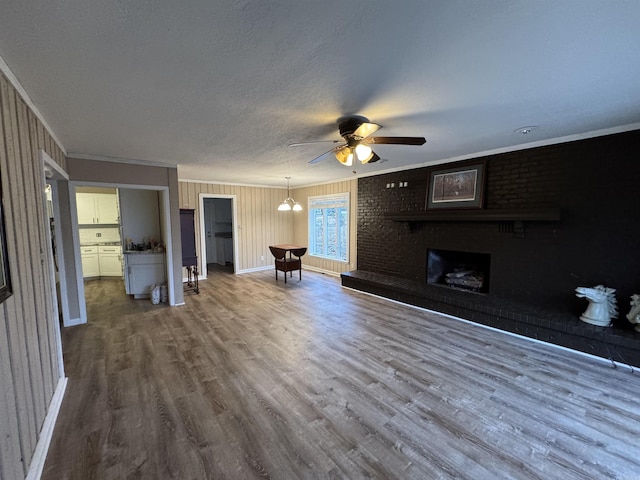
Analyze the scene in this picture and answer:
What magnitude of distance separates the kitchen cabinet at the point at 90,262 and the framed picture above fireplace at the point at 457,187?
7503 millimetres

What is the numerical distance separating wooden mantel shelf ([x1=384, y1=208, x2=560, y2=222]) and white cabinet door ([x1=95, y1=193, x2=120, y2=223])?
6.49 metres

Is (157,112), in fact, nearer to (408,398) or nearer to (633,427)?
(408,398)

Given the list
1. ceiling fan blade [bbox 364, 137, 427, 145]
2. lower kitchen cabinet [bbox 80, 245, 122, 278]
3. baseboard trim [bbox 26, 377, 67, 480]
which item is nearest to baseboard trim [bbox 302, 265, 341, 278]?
ceiling fan blade [bbox 364, 137, 427, 145]

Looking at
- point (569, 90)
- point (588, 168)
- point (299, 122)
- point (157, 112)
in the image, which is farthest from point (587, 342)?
point (157, 112)

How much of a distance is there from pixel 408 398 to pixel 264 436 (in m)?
1.15

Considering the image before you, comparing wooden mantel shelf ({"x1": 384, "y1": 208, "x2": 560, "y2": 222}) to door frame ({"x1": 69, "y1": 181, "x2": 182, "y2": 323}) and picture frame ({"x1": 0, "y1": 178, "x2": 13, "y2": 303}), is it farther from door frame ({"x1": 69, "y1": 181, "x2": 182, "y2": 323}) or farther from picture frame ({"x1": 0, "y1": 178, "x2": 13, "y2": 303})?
picture frame ({"x1": 0, "y1": 178, "x2": 13, "y2": 303})

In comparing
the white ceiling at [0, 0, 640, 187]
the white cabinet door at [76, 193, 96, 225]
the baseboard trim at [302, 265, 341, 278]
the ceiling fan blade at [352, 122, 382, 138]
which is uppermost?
the white ceiling at [0, 0, 640, 187]

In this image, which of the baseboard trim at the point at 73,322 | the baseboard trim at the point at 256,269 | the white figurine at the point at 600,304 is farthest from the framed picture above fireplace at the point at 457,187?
the baseboard trim at the point at 73,322

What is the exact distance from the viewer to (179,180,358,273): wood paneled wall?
242 inches

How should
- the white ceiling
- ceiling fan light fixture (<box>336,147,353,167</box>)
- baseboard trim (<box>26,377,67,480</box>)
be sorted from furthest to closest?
ceiling fan light fixture (<box>336,147,353,167</box>)
baseboard trim (<box>26,377,67,480</box>)
the white ceiling

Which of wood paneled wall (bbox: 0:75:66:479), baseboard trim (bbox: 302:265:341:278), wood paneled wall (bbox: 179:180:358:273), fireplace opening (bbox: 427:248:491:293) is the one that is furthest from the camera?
baseboard trim (bbox: 302:265:341:278)

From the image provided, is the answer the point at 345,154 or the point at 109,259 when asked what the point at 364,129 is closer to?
the point at 345,154

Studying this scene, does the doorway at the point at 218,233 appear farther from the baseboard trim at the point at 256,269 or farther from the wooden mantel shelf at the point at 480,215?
the wooden mantel shelf at the point at 480,215

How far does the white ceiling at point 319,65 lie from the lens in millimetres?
1204
